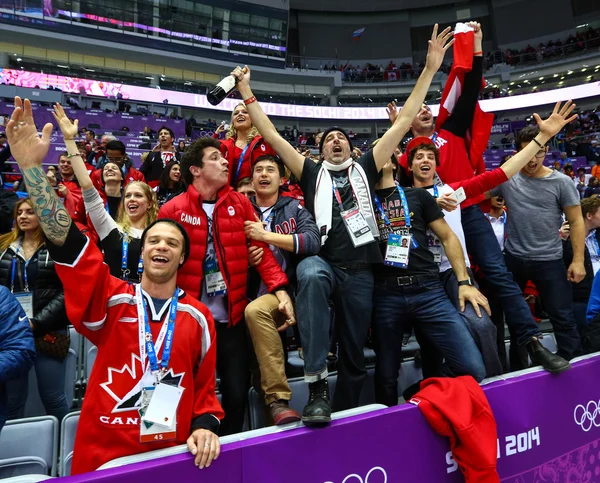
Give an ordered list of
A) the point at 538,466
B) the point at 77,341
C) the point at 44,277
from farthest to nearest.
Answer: the point at 77,341 < the point at 44,277 < the point at 538,466

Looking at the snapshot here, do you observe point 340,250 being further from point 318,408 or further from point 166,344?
point 166,344

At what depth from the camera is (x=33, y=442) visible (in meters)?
1.73

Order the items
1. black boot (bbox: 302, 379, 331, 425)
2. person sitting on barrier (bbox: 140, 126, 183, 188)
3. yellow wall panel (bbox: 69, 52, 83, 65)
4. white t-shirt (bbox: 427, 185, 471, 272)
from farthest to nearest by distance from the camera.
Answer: yellow wall panel (bbox: 69, 52, 83, 65)
person sitting on barrier (bbox: 140, 126, 183, 188)
white t-shirt (bbox: 427, 185, 471, 272)
black boot (bbox: 302, 379, 331, 425)

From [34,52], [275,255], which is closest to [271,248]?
[275,255]

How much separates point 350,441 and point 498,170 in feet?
6.01

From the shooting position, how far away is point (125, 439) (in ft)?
4.49

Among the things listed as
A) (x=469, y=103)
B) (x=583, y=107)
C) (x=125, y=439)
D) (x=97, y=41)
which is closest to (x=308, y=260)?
(x=125, y=439)

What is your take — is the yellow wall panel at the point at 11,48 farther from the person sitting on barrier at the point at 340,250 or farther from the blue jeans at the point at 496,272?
the blue jeans at the point at 496,272

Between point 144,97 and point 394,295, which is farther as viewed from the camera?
point 144,97

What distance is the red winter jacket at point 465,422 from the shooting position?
5.15ft

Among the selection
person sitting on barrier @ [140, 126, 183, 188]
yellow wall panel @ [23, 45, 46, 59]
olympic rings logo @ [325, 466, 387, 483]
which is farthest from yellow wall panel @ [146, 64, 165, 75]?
olympic rings logo @ [325, 466, 387, 483]

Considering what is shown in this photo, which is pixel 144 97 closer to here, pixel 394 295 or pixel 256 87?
pixel 256 87

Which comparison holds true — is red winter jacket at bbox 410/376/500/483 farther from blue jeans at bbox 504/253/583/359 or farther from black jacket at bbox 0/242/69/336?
black jacket at bbox 0/242/69/336

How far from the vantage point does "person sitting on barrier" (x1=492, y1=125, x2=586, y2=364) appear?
2.41 m
